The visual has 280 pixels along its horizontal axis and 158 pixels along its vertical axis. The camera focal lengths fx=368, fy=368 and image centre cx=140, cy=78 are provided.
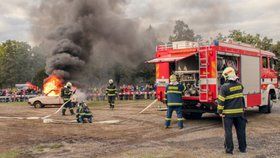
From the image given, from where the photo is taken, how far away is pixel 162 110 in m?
17.1

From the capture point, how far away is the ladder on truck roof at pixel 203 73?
1139 cm

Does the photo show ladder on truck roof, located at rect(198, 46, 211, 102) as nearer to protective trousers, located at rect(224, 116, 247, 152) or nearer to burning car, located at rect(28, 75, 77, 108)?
protective trousers, located at rect(224, 116, 247, 152)

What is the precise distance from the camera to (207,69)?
11398 mm

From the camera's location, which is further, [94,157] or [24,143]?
[24,143]

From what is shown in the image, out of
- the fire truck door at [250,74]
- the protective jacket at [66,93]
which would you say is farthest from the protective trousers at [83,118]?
the fire truck door at [250,74]

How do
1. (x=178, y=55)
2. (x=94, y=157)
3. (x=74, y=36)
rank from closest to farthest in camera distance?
1. (x=94, y=157)
2. (x=178, y=55)
3. (x=74, y=36)

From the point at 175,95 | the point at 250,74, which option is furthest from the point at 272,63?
the point at 175,95

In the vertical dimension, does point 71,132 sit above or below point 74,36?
below

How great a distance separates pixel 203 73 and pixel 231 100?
392cm

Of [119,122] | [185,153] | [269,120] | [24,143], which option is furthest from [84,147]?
[269,120]

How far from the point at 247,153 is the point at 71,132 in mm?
5281

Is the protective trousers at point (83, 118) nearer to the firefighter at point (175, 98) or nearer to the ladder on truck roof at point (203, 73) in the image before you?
the firefighter at point (175, 98)

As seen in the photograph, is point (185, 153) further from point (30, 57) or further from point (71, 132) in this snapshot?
point (30, 57)

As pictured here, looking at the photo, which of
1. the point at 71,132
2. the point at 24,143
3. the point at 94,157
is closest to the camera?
the point at 94,157
